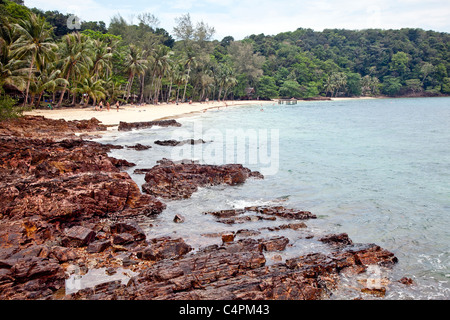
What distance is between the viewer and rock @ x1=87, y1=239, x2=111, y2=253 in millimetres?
7838

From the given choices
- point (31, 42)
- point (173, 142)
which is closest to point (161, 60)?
point (31, 42)

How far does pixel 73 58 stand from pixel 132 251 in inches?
1552

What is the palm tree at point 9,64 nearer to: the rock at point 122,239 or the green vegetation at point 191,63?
the green vegetation at point 191,63

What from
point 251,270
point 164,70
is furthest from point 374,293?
point 164,70

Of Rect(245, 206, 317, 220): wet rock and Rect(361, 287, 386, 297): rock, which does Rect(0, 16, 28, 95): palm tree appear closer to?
Rect(245, 206, 317, 220): wet rock

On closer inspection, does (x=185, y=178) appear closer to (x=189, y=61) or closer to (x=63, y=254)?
(x=63, y=254)

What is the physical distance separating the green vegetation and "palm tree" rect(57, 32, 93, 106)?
119mm

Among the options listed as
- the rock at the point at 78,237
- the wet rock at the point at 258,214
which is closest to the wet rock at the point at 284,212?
the wet rock at the point at 258,214

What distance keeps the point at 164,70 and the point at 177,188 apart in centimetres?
5468

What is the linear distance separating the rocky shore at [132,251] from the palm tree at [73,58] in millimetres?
32403

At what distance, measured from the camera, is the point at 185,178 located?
1446cm

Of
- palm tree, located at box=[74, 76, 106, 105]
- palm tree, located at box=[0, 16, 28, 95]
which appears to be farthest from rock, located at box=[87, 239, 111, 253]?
palm tree, located at box=[74, 76, 106, 105]

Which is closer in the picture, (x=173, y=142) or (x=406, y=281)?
(x=406, y=281)
